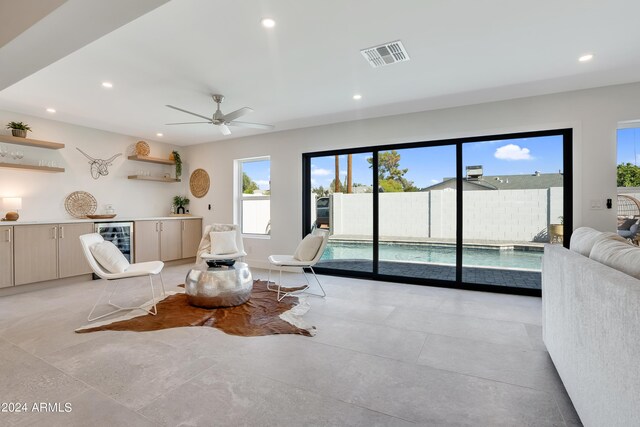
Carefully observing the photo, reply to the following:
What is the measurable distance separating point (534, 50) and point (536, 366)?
2616 mm

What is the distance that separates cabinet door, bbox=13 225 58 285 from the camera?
3975 mm

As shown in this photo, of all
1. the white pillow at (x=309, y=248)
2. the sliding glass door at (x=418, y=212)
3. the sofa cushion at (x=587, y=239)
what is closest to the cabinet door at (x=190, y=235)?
the white pillow at (x=309, y=248)

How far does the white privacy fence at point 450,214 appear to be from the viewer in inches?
156

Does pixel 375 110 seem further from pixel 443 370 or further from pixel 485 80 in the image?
pixel 443 370

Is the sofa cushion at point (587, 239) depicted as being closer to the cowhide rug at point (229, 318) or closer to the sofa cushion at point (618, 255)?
the sofa cushion at point (618, 255)

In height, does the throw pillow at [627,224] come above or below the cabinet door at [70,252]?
above

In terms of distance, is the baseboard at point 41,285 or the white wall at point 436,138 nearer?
the white wall at point 436,138

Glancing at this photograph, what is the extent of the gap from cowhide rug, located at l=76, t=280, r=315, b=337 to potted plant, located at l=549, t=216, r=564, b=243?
3.22 m

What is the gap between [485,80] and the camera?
3346mm

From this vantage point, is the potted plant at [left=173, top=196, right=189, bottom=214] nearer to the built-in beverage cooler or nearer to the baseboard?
the built-in beverage cooler

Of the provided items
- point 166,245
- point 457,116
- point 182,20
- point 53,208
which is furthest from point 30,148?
point 457,116

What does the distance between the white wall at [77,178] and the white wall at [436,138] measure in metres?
0.91

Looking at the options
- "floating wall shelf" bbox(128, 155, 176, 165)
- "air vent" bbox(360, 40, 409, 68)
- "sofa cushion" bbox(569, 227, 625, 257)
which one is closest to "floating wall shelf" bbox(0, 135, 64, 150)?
"floating wall shelf" bbox(128, 155, 176, 165)

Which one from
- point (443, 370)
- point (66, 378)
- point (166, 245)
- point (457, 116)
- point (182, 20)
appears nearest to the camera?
point (66, 378)
